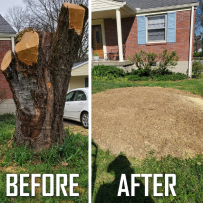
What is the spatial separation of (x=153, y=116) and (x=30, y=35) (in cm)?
251

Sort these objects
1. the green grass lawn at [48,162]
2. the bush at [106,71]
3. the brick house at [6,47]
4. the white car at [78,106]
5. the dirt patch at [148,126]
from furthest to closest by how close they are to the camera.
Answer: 1. the bush at [106,71]
2. the brick house at [6,47]
3. the white car at [78,106]
4. the dirt patch at [148,126]
5. the green grass lawn at [48,162]

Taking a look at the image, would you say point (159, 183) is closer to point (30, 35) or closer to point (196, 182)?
point (196, 182)

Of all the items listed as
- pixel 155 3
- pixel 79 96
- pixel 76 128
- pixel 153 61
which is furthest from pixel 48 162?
pixel 155 3

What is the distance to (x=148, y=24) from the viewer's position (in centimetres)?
1114

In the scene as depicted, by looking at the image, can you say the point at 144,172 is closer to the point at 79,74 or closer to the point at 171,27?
the point at 171,27

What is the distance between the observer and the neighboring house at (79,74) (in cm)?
1292

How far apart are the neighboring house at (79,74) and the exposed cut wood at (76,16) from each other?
32.4 feet

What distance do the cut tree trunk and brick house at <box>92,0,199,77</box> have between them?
6.98 meters

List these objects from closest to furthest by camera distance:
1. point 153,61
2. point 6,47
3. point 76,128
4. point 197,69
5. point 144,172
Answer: point 144,172
point 76,128
point 6,47
point 153,61
point 197,69

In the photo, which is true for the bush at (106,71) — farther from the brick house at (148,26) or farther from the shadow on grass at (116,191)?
the shadow on grass at (116,191)

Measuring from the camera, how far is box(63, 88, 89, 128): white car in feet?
19.8

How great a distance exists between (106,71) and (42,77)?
623cm

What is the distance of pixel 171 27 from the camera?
10.7 metres

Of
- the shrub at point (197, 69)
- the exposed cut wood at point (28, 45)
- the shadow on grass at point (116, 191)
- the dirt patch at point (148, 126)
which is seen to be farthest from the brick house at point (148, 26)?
the exposed cut wood at point (28, 45)
